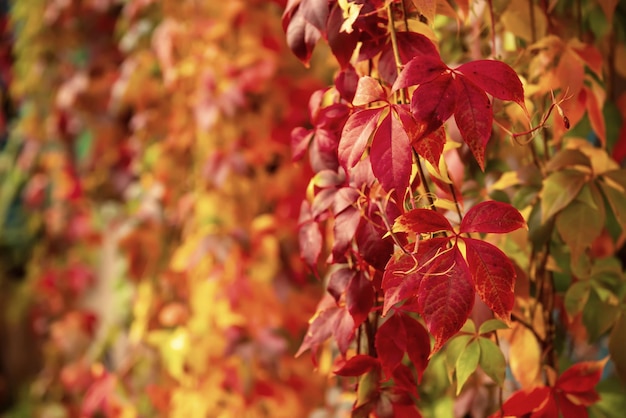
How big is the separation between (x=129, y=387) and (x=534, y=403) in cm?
122

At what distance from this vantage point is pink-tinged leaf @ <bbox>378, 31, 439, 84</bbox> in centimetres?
71

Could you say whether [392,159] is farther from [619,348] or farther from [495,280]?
[619,348]

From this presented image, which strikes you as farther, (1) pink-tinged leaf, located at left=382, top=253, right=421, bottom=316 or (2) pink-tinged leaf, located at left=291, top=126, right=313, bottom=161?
(2) pink-tinged leaf, located at left=291, top=126, right=313, bottom=161

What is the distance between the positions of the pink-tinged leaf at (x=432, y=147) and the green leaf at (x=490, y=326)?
23cm

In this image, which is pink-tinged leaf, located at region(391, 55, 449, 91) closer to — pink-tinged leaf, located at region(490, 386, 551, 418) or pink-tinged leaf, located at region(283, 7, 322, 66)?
pink-tinged leaf, located at region(283, 7, 322, 66)

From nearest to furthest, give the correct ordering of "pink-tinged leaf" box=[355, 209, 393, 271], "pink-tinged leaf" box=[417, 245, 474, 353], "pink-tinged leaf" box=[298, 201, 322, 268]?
1. "pink-tinged leaf" box=[417, 245, 474, 353]
2. "pink-tinged leaf" box=[355, 209, 393, 271]
3. "pink-tinged leaf" box=[298, 201, 322, 268]

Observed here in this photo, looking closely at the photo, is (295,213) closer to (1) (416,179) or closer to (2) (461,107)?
(1) (416,179)

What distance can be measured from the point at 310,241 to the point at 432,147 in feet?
0.77

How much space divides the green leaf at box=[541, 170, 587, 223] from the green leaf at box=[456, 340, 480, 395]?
178 mm

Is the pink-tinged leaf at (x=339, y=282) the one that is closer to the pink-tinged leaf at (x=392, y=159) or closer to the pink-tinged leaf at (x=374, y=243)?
the pink-tinged leaf at (x=374, y=243)

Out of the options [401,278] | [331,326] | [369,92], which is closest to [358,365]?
[331,326]

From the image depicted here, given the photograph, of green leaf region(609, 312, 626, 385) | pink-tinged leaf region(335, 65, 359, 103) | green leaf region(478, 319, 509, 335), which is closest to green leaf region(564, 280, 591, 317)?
green leaf region(609, 312, 626, 385)

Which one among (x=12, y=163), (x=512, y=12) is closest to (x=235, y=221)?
(x=512, y=12)

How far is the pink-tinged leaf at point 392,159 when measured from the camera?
605 millimetres
